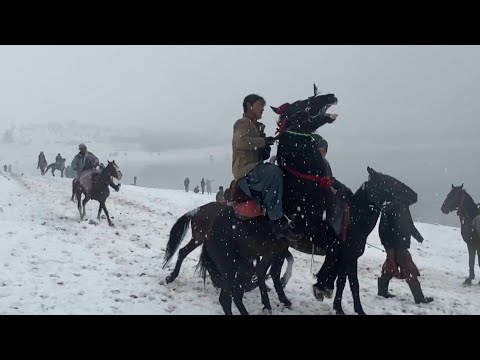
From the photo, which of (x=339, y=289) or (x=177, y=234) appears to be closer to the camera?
(x=339, y=289)

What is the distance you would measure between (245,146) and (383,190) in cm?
286

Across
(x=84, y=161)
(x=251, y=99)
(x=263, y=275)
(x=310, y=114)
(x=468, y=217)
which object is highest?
(x=251, y=99)

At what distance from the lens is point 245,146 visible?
227 inches

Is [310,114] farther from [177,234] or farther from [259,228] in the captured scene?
[177,234]

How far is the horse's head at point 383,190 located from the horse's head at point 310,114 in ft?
5.92

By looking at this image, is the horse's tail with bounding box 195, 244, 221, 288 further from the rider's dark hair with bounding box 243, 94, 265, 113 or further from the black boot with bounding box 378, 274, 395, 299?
the black boot with bounding box 378, 274, 395, 299

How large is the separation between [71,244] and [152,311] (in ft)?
16.3

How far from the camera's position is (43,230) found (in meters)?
11.2

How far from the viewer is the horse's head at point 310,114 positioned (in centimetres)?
580

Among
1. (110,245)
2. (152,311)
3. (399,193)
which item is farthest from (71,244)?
(399,193)

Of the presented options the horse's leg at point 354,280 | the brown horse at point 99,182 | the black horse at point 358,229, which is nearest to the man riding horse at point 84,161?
the brown horse at point 99,182

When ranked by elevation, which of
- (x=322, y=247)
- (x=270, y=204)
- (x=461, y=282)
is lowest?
(x=461, y=282)

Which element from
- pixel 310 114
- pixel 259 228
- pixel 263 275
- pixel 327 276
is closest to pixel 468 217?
pixel 327 276

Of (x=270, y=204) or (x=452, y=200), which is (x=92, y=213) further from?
(x=452, y=200)
